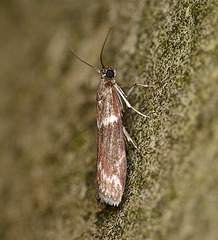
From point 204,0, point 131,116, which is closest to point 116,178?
point 131,116

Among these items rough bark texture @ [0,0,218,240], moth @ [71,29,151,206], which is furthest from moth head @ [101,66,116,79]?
rough bark texture @ [0,0,218,240]

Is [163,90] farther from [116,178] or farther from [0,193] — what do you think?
[0,193]

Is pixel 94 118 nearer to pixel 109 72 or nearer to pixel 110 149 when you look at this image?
pixel 109 72

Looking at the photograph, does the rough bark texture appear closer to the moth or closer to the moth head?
the moth

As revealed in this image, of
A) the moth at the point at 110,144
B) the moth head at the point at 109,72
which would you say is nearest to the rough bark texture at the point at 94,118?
the moth at the point at 110,144

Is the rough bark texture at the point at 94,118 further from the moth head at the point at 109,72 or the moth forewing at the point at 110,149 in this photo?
the moth head at the point at 109,72

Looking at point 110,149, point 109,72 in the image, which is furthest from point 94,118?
point 110,149

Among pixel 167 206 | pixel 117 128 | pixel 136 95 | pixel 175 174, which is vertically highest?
pixel 136 95
